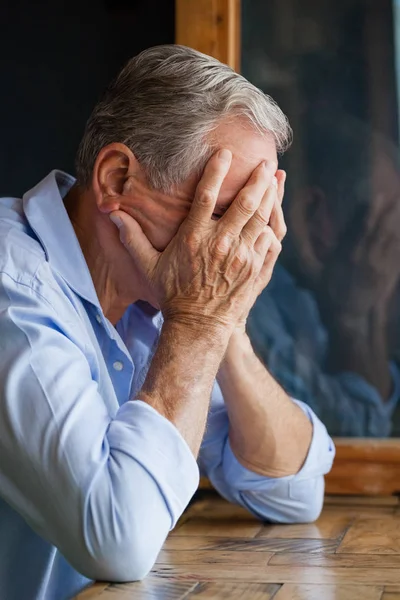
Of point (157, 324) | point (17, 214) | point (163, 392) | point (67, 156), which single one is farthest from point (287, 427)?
→ point (67, 156)

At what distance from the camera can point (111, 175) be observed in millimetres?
1323

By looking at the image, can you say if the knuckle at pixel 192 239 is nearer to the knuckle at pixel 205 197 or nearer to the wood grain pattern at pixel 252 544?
the knuckle at pixel 205 197

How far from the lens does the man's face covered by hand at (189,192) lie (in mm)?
1274

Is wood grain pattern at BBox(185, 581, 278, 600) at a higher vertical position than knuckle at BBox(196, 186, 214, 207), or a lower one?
lower

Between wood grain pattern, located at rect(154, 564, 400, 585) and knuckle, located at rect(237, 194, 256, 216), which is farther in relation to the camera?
knuckle, located at rect(237, 194, 256, 216)

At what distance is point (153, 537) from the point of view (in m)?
1.00

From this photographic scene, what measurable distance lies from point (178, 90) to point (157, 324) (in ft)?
1.45

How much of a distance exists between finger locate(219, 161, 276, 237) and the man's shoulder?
27cm

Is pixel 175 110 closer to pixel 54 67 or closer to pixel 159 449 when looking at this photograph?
pixel 159 449

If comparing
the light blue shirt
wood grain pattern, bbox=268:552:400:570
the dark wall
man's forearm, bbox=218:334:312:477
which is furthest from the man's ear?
the dark wall

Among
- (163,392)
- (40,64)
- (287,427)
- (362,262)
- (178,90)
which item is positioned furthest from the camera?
(40,64)

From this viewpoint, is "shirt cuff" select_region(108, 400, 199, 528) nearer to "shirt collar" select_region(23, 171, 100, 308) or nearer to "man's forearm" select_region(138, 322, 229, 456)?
"man's forearm" select_region(138, 322, 229, 456)

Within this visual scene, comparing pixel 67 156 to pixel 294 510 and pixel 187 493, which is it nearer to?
pixel 294 510

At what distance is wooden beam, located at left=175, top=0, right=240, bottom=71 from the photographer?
1.70 meters
